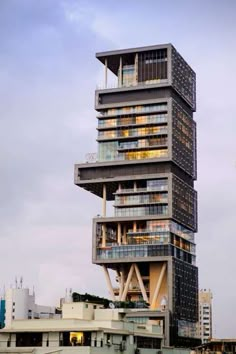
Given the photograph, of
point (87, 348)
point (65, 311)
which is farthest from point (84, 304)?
→ point (87, 348)

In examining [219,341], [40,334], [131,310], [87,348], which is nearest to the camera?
[87,348]

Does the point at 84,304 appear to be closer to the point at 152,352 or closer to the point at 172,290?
the point at 152,352

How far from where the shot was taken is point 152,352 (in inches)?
5620

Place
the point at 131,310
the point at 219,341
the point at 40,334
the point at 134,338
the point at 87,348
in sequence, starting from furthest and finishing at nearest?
1. the point at 131,310
2. the point at 219,341
3. the point at 134,338
4. the point at 40,334
5. the point at 87,348

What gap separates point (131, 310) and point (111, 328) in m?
66.7

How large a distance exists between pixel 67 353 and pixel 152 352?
1101 inches

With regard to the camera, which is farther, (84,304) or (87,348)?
(84,304)

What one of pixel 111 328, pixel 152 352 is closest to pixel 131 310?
pixel 152 352

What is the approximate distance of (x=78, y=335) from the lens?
12456cm

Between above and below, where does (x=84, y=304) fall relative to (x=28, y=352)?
above

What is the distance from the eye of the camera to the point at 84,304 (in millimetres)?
141125

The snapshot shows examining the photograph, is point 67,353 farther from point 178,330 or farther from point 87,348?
point 178,330

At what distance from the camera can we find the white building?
12350 cm

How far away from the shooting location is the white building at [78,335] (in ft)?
405
